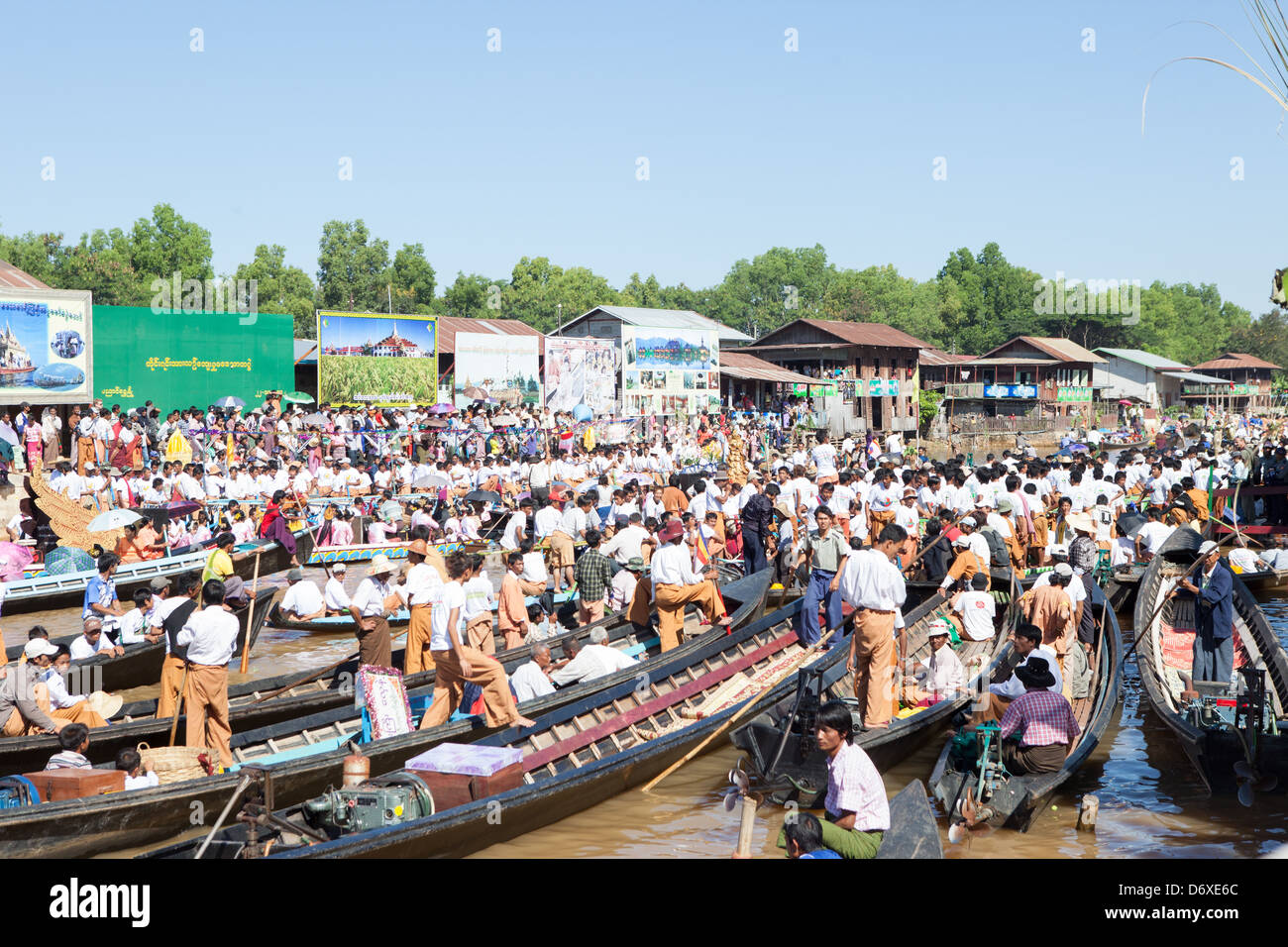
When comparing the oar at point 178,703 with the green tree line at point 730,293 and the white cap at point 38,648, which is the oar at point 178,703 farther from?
the green tree line at point 730,293

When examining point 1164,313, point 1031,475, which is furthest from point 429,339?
point 1164,313

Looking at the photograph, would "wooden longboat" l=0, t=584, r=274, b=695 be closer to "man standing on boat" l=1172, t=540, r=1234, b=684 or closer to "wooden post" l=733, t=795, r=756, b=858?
"wooden post" l=733, t=795, r=756, b=858

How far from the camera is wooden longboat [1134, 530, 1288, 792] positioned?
9.14m

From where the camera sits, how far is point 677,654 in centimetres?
1173

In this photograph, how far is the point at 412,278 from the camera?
7531 cm

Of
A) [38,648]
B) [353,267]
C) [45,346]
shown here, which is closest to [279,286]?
[353,267]

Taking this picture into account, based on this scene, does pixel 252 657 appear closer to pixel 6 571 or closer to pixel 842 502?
pixel 6 571

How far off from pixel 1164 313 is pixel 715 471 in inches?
4045

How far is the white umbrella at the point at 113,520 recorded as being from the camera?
17.9 metres

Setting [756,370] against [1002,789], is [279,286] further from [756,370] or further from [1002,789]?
[1002,789]

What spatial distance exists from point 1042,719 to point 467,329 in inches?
1536

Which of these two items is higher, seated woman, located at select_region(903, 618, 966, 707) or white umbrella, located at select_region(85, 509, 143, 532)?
white umbrella, located at select_region(85, 509, 143, 532)

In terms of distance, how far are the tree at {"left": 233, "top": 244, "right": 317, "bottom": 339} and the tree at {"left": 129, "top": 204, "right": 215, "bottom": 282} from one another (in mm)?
4716

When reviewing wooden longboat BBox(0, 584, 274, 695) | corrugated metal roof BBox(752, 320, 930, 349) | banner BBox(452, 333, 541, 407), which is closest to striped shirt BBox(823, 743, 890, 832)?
wooden longboat BBox(0, 584, 274, 695)
